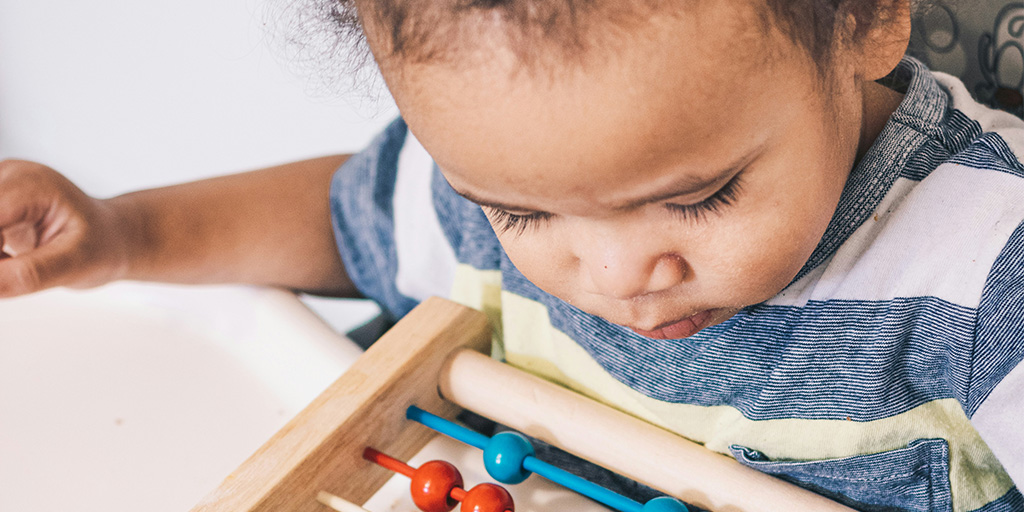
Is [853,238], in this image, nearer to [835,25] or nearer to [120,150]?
[835,25]

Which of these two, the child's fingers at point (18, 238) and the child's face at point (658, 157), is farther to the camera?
the child's fingers at point (18, 238)

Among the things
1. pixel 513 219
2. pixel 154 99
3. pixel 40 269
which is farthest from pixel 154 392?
pixel 154 99

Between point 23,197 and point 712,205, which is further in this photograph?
point 23,197

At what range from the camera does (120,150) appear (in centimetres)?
132

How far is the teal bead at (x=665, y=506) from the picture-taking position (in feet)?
1.45

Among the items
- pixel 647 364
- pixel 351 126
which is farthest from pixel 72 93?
pixel 647 364

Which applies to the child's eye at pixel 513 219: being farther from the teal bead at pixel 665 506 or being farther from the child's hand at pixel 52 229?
the child's hand at pixel 52 229

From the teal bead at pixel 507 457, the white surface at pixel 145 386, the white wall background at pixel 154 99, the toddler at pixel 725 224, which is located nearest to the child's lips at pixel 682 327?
→ the toddler at pixel 725 224

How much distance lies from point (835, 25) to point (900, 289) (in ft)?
0.50

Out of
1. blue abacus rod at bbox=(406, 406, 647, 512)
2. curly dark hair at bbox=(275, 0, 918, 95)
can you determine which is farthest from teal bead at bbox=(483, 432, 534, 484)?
curly dark hair at bbox=(275, 0, 918, 95)

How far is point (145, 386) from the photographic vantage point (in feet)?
2.00

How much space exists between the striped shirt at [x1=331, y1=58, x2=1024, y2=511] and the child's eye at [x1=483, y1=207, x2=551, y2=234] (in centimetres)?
16

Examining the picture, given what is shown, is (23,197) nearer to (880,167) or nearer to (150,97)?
(880,167)

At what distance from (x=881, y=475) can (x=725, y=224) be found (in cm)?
21
